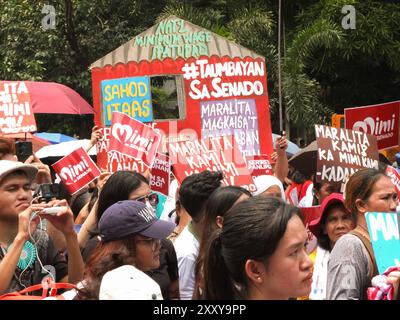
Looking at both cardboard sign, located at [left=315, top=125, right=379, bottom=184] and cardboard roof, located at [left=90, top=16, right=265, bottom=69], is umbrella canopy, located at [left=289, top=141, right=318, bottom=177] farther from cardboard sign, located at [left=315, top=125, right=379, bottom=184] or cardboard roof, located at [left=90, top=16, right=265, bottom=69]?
cardboard sign, located at [left=315, top=125, right=379, bottom=184]

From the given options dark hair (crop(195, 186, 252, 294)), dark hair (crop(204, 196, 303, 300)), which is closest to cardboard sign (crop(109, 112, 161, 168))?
dark hair (crop(195, 186, 252, 294))

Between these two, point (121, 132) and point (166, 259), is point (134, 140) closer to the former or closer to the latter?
point (121, 132)

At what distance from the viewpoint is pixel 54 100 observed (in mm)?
15891

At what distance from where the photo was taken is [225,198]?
17.7ft

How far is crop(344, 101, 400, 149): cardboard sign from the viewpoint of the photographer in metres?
9.80

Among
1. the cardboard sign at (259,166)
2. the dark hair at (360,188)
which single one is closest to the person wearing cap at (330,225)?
the dark hair at (360,188)

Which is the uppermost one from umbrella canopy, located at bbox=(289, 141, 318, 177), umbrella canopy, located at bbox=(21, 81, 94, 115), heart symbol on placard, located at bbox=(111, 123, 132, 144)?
umbrella canopy, located at bbox=(21, 81, 94, 115)

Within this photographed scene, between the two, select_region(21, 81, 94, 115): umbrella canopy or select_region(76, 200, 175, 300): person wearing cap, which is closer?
select_region(76, 200, 175, 300): person wearing cap

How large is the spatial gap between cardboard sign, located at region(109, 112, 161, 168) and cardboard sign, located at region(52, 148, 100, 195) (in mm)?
289

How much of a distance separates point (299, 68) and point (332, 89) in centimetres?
370

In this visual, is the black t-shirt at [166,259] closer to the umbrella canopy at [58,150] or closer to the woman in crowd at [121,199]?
the woman in crowd at [121,199]

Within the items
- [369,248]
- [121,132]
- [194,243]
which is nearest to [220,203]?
[194,243]

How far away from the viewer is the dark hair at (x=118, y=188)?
5.62 meters

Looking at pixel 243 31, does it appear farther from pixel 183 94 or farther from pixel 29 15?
pixel 183 94
